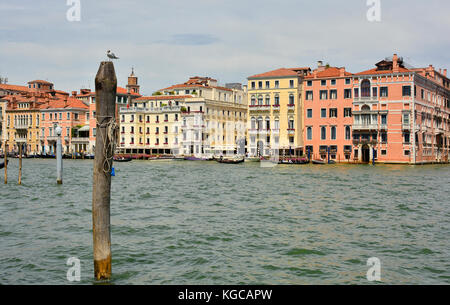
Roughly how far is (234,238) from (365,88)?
42066 millimetres

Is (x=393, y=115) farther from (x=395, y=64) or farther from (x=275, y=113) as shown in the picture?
(x=275, y=113)

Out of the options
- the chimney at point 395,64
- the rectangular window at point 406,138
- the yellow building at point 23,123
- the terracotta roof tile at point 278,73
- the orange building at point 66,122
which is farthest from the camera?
the yellow building at point 23,123

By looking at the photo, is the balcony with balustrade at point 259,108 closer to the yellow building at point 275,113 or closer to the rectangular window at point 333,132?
the yellow building at point 275,113

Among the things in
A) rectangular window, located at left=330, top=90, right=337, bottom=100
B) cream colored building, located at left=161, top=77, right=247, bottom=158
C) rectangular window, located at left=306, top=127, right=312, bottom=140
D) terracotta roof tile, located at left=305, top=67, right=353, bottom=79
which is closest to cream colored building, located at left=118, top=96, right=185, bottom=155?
cream colored building, located at left=161, top=77, right=247, bottom=158

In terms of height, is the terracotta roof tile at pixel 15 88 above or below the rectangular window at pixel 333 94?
above

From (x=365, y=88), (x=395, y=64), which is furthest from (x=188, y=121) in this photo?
(x=395, y=64)

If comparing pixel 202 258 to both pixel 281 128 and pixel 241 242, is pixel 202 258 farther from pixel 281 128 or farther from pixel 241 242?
pixel 281 128

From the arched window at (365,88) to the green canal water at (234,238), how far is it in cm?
3217

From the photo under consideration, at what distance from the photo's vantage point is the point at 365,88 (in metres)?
49.5

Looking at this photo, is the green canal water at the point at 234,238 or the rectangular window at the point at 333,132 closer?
the green canal water at the point at 234,238

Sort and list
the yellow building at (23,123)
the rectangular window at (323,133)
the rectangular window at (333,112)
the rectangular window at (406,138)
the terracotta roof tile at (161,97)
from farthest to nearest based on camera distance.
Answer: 1. the yellow building at (23,123)
2. the terracotta roof tile at (161,97)
3. the rectangular window at (323,133)
4. the rectangular window at (333,112)
5. the rectangular window at (406,138)

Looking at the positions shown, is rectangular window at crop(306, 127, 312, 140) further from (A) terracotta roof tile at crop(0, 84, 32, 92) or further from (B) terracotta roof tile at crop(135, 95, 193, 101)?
(A) terracotta roof tile at crop(0, 84, 32, 92)

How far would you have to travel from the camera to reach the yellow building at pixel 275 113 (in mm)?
54812

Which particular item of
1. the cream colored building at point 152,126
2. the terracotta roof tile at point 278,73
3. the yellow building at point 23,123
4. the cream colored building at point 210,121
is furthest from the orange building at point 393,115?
the yellow building at point 23,123
